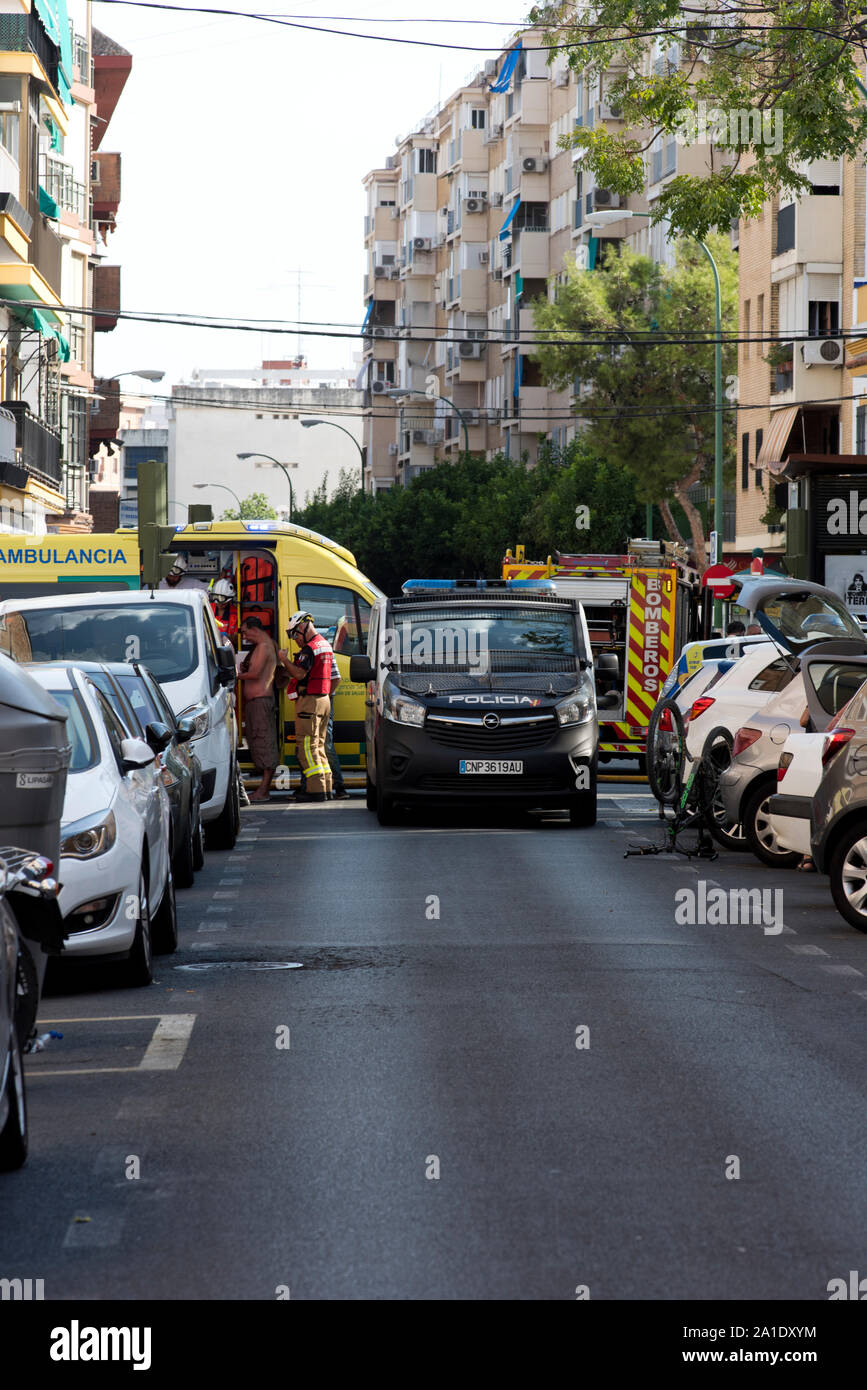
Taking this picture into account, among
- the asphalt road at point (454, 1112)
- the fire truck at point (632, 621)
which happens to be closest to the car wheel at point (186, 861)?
the asphalt road at point (454, 1112)

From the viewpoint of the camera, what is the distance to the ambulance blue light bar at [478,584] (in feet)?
83.6

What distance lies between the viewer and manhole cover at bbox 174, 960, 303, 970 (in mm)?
11641

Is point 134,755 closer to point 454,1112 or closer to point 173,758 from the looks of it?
A: point 173,758

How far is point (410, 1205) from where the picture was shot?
21.3 feet

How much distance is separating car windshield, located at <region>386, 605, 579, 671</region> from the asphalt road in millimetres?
7662

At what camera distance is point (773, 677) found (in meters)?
20.3

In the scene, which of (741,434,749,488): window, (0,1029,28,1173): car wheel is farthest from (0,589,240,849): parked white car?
(741,434,749,488): window

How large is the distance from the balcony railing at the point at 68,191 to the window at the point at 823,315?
60.8ft

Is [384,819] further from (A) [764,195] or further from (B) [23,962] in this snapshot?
(B) [23,962]

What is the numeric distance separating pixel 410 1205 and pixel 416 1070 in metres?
2.14

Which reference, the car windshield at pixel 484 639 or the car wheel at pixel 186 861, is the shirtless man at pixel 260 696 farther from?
the car wheel at pixel 186 861

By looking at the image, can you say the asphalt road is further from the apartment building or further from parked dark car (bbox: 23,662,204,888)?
the apartment building

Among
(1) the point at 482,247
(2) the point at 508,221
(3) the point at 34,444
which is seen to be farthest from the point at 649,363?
(1) the point at 482,247
